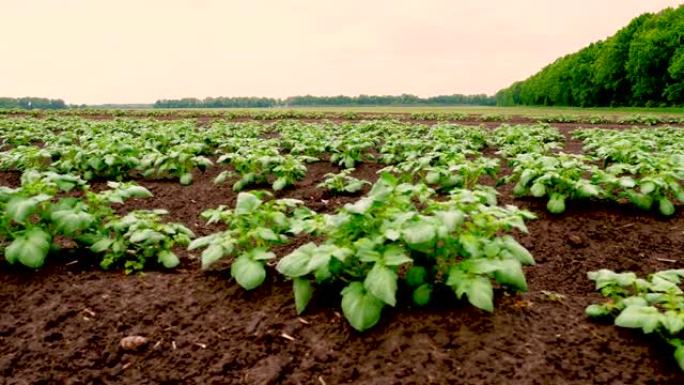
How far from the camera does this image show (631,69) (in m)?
52.2

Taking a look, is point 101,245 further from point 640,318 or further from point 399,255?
point 640,318

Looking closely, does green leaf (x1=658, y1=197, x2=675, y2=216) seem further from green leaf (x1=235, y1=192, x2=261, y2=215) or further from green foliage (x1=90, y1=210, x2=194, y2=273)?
green foliage (x1=90, y1=210, x2=194, y2=273)

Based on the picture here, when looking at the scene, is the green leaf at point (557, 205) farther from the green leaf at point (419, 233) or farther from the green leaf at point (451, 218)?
the green leaf at point (419, 233)

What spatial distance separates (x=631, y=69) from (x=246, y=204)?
5855 cm

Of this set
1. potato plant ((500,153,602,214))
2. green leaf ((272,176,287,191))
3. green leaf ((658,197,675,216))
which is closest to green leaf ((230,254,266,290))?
potato plant ((500,153,602,214))

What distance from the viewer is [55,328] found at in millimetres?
2973

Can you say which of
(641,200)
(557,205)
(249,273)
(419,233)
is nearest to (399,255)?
(419,233)

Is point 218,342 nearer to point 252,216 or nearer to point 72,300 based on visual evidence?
point 252,216

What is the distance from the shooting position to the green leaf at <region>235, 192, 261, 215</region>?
3.41m

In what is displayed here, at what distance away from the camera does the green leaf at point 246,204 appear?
3.41 metres

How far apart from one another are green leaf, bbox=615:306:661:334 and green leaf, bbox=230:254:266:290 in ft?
6.28

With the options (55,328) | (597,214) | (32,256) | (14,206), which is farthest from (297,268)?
(597,214)

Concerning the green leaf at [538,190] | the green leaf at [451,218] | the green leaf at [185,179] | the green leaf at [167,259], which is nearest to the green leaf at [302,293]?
the green leaf at [451,218]

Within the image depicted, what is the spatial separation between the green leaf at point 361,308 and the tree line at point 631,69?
50.0 meters
